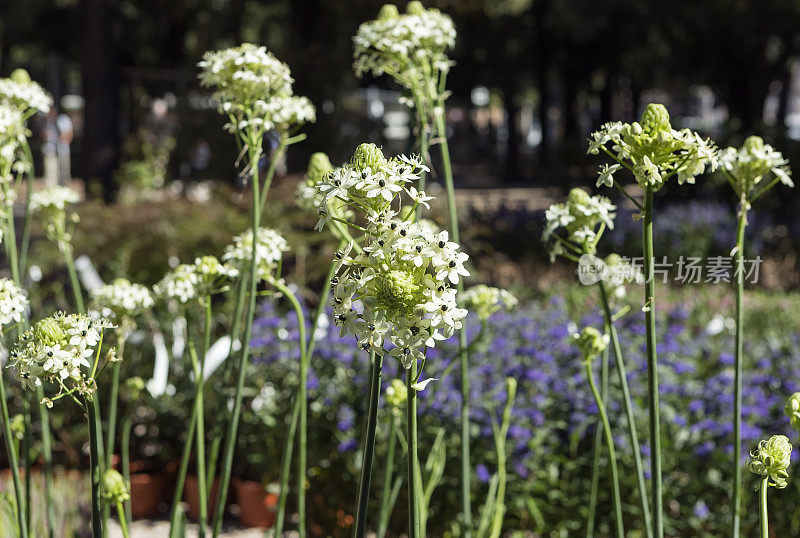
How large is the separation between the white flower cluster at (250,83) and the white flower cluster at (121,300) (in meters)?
0.43

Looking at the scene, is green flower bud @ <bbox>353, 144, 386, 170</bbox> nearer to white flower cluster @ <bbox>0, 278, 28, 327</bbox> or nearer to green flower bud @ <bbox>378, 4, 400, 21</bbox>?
white flower cluster @ <bbox>0, 278, 28, 327</bbox>

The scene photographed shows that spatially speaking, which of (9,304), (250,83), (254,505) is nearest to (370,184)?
(9,304)

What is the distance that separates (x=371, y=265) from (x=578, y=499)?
220 centimetres

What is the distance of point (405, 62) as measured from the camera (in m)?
2.09

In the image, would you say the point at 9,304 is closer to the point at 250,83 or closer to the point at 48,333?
the point at 48,333

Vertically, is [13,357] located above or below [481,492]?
above

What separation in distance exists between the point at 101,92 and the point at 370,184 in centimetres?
986

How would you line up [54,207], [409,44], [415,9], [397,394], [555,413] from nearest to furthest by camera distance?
[397,394] < [409,44] < [415,9] < [54,207] < [555,413]

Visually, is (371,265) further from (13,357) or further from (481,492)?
(481,492)

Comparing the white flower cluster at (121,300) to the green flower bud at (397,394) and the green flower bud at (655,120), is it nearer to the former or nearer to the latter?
the green flower bud at (397,394)

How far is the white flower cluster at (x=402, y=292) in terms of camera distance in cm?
105

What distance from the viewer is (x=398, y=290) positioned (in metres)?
1.05

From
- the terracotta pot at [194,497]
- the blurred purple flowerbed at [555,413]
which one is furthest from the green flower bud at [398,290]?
the terracotta pot at [194,497]

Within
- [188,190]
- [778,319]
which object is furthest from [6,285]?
[188,190]
